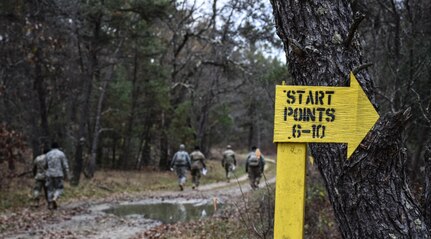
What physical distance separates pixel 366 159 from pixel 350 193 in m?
0.27

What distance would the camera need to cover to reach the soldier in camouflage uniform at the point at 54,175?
14305 millimetres

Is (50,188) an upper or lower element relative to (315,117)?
lower

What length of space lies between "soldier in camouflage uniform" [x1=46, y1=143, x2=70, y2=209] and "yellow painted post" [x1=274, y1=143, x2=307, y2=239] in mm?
12406

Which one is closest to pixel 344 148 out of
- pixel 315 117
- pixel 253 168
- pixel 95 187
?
pixel 315 117

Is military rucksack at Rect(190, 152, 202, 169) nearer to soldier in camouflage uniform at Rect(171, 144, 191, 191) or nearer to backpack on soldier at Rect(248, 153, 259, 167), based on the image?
soldier in camouflage uniform at Rect(171, 144, 191, 191)

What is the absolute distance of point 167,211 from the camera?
14.9 m

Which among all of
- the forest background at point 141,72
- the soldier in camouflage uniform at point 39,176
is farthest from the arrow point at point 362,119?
the soldier in camouflage uniform at point 39,176

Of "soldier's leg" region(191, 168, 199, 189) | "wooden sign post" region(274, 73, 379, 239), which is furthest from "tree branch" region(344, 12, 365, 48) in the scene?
"soldier's leg" region(191, 168, 199, 189)

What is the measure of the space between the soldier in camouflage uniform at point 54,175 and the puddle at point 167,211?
1558mm

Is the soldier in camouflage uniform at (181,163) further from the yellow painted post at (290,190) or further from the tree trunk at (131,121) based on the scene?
the yellow painted post at (290,190)

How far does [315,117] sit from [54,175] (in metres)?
12.6

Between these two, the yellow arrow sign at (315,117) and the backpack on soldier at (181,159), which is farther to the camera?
the backpack on soldier at (181,159)

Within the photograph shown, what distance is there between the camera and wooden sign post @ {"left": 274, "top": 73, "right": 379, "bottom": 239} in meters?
3.07

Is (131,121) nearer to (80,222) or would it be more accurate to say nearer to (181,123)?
(181,123)
